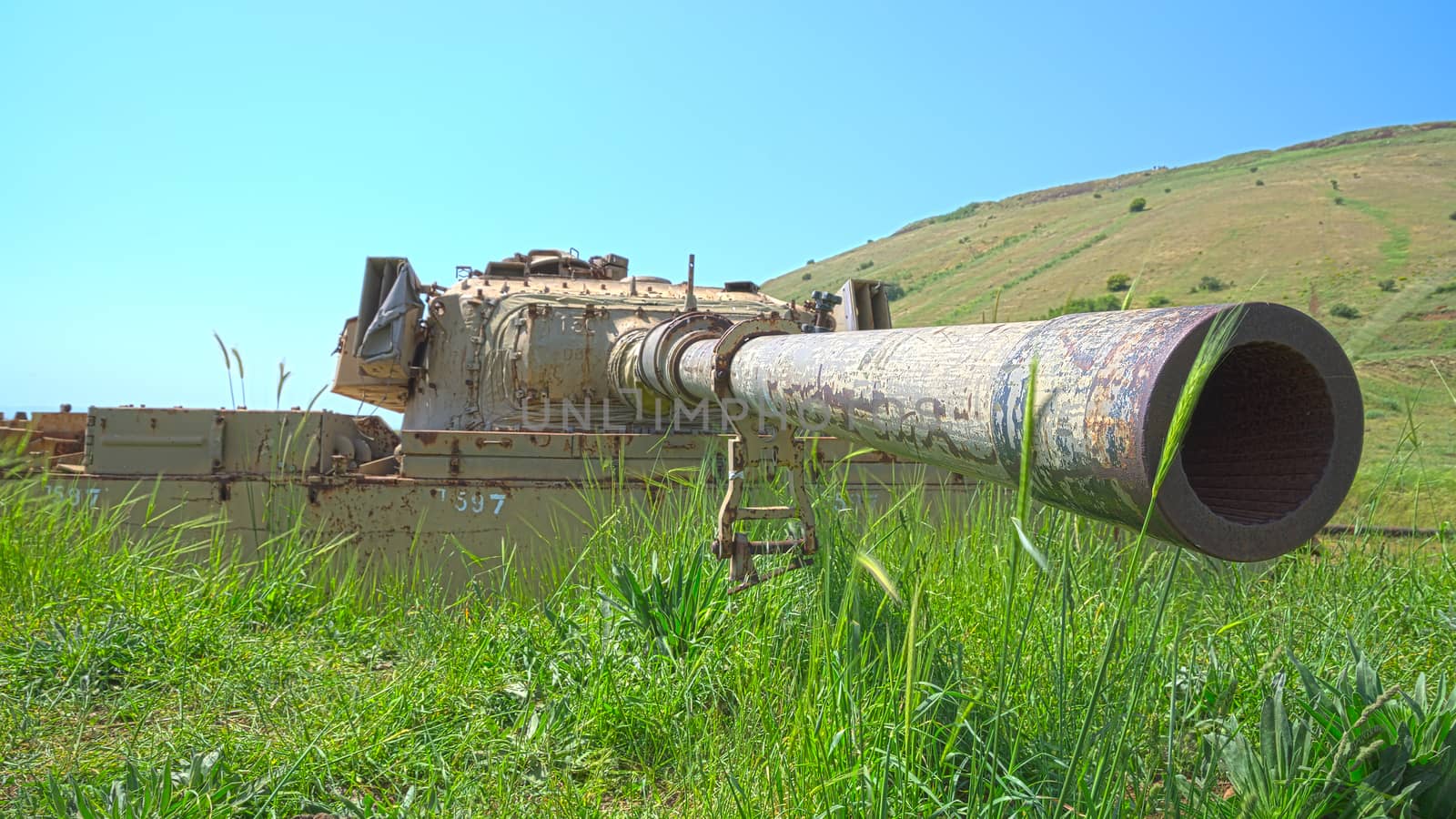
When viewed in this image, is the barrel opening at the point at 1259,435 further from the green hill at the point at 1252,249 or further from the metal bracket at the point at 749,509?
the green hill at the point at 1252,249

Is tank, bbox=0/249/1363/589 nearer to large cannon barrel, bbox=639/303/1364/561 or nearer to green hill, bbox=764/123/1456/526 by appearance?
large cannon barrel, bbox=639/303/1364/561

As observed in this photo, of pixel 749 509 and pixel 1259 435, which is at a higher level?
pixel 1259 435

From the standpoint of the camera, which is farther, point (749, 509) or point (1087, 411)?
point (749, 509)

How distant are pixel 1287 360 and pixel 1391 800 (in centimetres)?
118

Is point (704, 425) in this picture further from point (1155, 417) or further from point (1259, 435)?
point (1155, 417)

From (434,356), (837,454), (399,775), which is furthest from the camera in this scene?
(434,356)

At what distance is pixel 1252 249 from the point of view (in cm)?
3959

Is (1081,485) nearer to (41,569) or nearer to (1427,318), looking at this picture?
(41,569)

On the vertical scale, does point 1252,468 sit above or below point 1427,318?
below

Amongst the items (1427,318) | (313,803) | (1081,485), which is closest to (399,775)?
(313,803)

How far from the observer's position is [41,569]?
11.9ft

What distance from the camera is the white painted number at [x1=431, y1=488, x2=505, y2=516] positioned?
18.1ft

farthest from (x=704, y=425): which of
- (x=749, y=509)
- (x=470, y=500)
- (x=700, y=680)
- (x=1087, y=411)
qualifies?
(x=1087, y=411)

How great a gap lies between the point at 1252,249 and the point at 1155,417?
145ft
